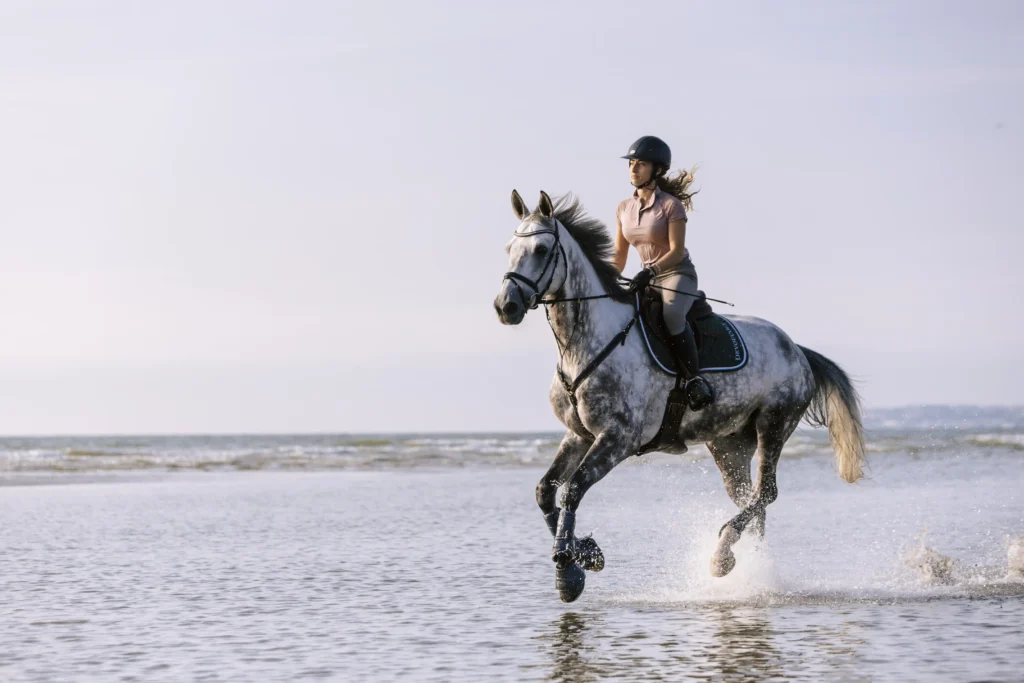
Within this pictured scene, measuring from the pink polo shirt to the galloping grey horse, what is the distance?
26cm

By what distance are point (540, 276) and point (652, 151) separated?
1519 millimetres

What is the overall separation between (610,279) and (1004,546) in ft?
20.4

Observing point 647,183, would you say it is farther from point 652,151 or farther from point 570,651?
point 570,651

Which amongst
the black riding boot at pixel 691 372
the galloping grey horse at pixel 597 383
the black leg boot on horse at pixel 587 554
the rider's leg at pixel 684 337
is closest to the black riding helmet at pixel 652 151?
the galloping grey horse at pixel 597 383

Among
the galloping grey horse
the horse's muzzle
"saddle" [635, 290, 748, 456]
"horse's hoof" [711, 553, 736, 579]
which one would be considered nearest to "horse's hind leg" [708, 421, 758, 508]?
the galloping grey horse

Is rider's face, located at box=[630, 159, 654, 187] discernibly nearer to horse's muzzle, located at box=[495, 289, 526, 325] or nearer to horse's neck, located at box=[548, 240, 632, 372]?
horse's neck, located at box=[548, 240, 632, 372]

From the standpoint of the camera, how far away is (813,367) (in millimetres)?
10820

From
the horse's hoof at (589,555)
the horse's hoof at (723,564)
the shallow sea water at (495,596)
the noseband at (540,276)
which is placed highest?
the noseband at (540,276)

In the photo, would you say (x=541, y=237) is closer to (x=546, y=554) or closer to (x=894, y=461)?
(x=546, y=554)

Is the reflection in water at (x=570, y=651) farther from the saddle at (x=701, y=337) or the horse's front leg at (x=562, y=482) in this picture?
the saddle at (x=701, y=337)

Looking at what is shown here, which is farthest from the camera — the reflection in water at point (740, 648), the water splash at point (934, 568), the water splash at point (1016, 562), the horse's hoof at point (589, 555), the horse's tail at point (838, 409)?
the horse's tail at point (838, 409)

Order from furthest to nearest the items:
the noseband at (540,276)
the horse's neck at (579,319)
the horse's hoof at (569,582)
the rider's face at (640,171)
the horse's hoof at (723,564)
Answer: the horse's hoof at (723,564) → the rider's face at (640,171) → the horse's neck at (579,319) → the horse's hoof at (569,582) → the noseband at (540,276)

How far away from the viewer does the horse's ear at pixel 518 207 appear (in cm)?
878

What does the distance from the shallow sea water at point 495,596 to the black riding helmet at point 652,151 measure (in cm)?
318
